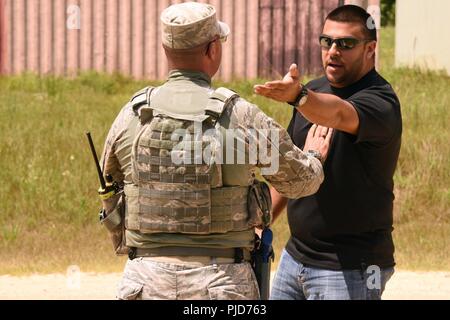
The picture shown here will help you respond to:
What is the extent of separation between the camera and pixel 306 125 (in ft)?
15.0

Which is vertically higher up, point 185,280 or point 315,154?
point 315,154

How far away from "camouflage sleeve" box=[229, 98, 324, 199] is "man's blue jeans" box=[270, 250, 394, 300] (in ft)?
1.72

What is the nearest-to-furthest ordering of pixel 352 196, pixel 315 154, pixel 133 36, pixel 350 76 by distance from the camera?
pixel 315 154 → pixel 352 196 → pixel 350 76 → pixel 133 36

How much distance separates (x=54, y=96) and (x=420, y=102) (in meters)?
4.03

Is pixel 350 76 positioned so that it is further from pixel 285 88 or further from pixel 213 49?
pixel 213 49

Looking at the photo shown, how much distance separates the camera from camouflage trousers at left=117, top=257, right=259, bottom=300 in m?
3.82

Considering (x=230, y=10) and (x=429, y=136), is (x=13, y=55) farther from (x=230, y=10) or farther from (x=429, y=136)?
(x=429, y=136)

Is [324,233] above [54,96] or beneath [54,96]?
above

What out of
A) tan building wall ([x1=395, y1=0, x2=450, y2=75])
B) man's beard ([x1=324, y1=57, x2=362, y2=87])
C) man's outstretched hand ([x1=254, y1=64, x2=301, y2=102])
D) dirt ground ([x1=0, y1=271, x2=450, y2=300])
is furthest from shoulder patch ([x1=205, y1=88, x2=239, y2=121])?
tan building wall ([x1=395, y1=0, x2=450, y2=75])

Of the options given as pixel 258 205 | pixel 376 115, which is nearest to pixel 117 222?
pixel 258 205

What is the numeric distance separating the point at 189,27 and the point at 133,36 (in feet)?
35.0

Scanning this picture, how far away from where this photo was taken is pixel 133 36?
1437 centimetres

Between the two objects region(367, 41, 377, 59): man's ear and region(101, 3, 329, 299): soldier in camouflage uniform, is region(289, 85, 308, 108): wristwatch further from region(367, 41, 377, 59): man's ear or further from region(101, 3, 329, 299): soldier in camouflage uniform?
region(367, 41, 377, 59): man's ear

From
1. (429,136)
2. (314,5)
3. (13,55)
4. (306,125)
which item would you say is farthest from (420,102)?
(306,125)
